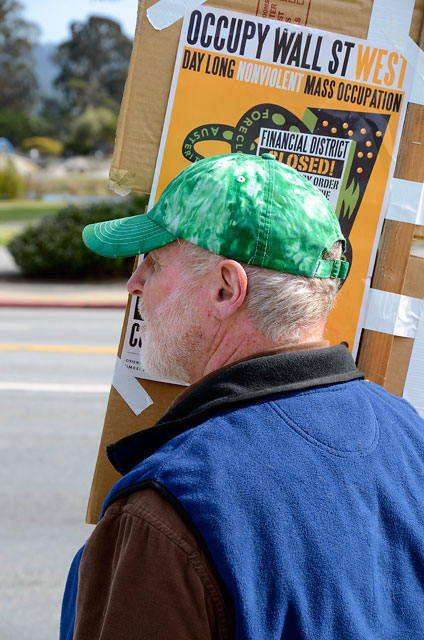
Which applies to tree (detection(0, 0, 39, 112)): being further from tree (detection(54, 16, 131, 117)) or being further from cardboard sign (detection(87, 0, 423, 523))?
cardboard sign (detection(87, 0, 423, 523))

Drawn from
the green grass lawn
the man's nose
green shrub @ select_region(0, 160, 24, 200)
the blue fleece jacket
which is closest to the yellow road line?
the man's nose

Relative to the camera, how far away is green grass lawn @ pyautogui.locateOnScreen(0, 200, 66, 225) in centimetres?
3056

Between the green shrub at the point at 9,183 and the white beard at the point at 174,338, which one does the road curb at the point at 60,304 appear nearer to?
the white beard at the point at 174,338

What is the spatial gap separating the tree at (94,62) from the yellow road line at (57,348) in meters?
71.2

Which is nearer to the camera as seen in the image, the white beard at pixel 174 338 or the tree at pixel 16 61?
the white beard at pixel 174 338

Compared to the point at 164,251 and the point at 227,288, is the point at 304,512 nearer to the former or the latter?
the point at 227,288

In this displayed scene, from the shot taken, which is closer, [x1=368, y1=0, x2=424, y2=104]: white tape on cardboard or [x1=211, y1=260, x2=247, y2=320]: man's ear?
[x1=211, y1=260, x2=247, y2=320]: man's ear

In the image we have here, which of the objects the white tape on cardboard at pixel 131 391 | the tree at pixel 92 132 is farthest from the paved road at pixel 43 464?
the tree at pixel 92 132

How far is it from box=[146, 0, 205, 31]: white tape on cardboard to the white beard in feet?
2.07

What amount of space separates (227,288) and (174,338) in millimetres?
161

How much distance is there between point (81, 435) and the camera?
5.94m

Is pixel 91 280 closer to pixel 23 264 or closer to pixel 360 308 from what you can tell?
pixel 23 264

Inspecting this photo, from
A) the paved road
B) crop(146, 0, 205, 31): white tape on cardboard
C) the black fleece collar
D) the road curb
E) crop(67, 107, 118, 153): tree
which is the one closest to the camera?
the black fleece collar

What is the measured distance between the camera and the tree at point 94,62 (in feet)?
258
